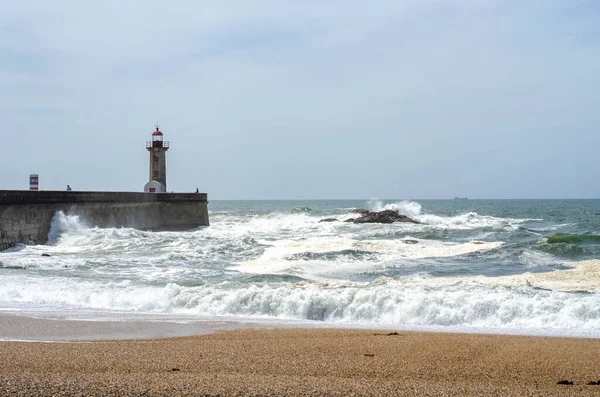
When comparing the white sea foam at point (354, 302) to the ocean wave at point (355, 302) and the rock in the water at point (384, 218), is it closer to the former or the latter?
the ocean wave at point (355, 302)

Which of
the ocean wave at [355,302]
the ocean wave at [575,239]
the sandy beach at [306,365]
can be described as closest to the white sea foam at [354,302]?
the ocean wave at [355,302]

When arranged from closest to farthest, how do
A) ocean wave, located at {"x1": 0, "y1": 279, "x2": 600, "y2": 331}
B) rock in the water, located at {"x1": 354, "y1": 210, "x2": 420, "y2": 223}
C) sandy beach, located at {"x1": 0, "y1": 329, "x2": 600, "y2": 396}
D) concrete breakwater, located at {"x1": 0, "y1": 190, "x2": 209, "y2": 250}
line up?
sandy beach, located at {"x1": 0, "y1": 329, "x2": 600, "y2": 396}, ocean wave, located at {"x1": 0, "y1": 279, "x2": 600, "y2": 331}, concrete breakwater, located at {"x1": 0, "y1": 190, "x2": 209, "y2": 250}, rock in the water, located at {"x1": 354, "y1": 210, "x2": 420, "y2": 223}

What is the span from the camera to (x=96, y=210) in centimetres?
2297

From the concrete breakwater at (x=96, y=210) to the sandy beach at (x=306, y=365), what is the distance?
13179mm

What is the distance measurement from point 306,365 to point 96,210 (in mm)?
19905

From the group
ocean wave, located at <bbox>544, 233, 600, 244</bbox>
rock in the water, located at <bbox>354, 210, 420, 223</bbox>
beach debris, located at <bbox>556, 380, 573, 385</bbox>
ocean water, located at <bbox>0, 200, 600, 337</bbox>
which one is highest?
rock in the water, located at <bbox>354, 210, 420, 223</bbox>

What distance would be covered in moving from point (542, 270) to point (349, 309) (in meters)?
6.72

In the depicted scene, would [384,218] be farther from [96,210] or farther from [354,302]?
[354,302]

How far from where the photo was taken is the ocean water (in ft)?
26.7

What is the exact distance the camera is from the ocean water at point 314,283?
814cm

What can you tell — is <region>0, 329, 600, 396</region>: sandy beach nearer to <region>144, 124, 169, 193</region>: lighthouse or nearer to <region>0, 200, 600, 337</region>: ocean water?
<region>0, 200, 600, 337</region>: ocean water

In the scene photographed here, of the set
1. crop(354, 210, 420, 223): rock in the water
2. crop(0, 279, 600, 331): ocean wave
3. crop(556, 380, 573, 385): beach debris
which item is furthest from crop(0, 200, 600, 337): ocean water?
crop(354, 210, 420, 223): rock in the water

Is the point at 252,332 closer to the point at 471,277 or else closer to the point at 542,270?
the point at 471,277

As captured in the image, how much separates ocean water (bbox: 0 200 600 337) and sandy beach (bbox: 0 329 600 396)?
1.46 metres
